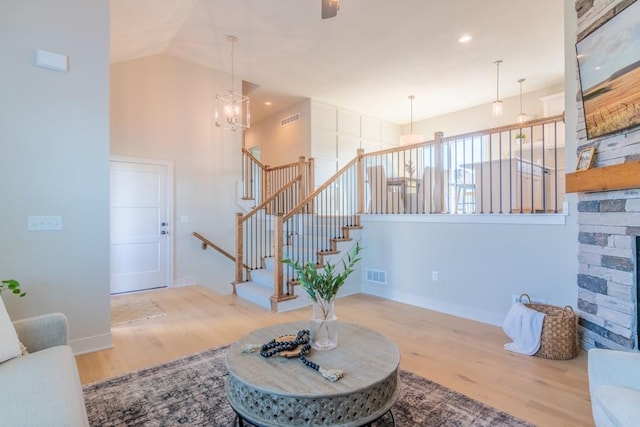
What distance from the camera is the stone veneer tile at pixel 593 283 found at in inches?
101

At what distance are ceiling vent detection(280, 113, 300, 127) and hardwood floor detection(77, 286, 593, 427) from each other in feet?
15.4

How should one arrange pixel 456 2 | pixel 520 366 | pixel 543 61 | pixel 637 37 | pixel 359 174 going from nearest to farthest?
pixel 637 37, pixel 520 366, pixel 456 2, pixel 359 174, pixel 543 61

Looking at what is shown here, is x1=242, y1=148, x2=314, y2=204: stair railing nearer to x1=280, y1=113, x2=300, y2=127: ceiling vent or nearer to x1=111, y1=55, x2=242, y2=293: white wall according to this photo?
x1=111, y1=55, x2=242, y2=293: white wall

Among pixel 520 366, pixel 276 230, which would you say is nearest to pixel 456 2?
pixel 276 230

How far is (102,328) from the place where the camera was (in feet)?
9.60

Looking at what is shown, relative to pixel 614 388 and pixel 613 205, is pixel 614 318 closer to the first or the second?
pixel 613 205

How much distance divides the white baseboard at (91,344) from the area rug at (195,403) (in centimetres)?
72

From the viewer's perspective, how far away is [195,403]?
2.05 meters

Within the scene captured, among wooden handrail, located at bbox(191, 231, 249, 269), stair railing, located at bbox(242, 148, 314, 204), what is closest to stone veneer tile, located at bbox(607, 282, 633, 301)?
stair railing, located at bbox(242, 148, 314, 204)

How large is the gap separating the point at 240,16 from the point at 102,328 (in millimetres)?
4093

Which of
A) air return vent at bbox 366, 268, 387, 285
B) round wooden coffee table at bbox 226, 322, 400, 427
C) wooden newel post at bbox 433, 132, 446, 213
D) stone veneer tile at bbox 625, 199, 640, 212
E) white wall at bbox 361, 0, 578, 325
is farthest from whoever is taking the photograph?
air return vent at bbox 366, 268, 387, 285

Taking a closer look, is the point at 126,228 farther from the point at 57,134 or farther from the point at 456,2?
the point at 456,2

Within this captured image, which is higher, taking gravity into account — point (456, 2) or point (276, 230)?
point (456, 2)

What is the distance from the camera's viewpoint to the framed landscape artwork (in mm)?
2150
